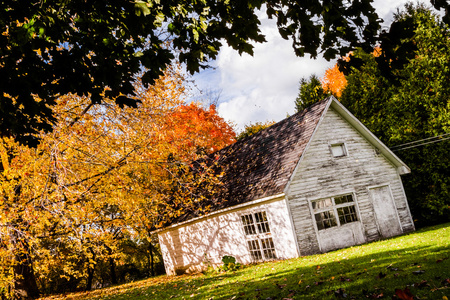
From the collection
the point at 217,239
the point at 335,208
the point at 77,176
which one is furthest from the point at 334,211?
the point at 77,176

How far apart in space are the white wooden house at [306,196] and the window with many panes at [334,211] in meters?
0.04

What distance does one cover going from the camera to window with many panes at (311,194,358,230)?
14883 millimetres

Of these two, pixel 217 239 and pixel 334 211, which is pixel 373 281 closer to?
pixel 334 211

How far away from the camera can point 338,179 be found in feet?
52.0

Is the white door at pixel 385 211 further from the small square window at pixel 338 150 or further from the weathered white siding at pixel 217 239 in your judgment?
the weathered white siding at pixel 217 239

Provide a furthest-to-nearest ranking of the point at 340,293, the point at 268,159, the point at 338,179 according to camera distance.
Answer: the point at 268,159
the point at 338,179
the point at 340,293

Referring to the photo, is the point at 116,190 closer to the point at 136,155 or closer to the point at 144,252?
the point at 136,155

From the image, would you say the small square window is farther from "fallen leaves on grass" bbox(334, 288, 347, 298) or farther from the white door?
"fallen leaves on grass" bbox(334, 288, 347, 298)

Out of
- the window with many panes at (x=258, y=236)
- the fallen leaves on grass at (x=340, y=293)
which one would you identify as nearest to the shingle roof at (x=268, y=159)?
the window with many panes at (x=258, y=236)

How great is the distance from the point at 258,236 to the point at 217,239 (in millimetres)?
2788

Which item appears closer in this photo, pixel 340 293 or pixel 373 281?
pixel 340 293

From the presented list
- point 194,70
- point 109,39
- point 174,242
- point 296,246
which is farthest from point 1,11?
point 174,242

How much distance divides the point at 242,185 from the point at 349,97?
1344 centimetres

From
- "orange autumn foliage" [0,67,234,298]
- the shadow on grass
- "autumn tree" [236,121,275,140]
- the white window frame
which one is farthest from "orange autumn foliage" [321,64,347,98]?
the shadow on grass
